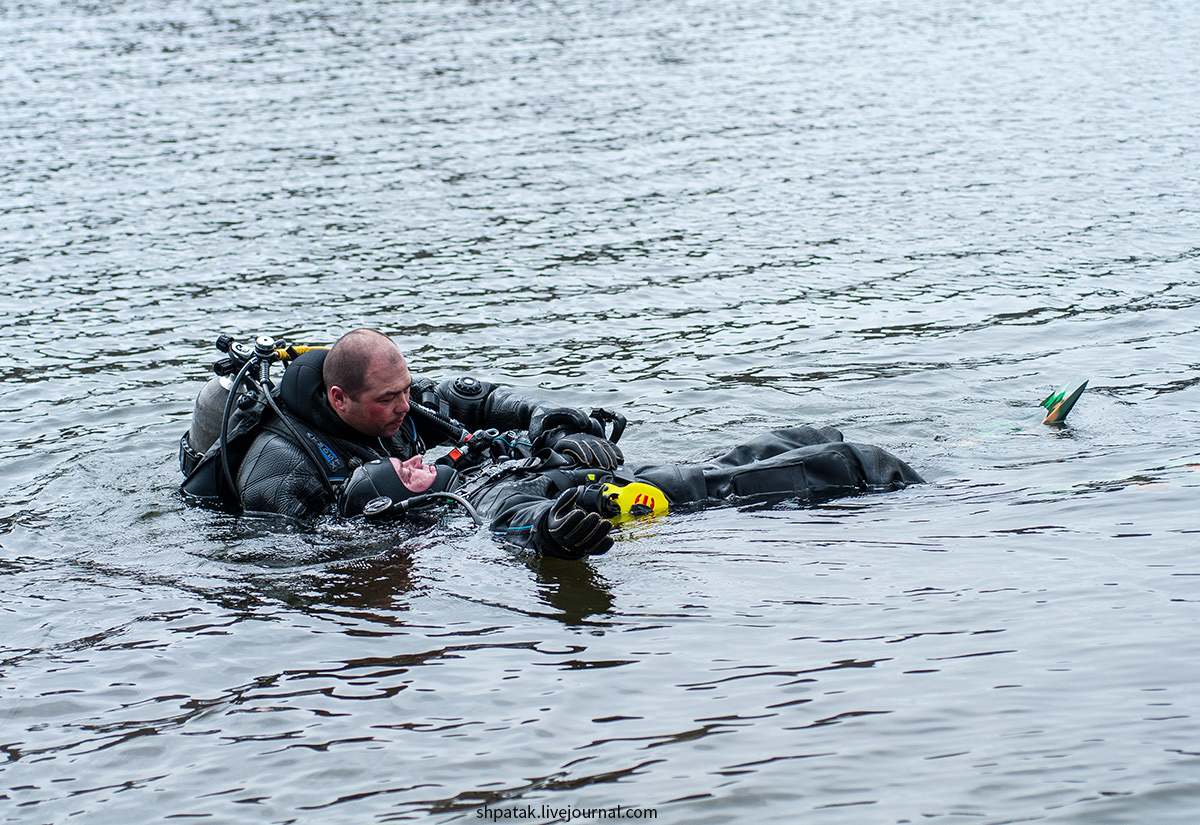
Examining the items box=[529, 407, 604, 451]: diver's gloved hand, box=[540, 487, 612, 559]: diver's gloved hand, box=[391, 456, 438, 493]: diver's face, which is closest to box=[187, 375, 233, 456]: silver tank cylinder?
box=[391, 456, 438, 493]: diver's face

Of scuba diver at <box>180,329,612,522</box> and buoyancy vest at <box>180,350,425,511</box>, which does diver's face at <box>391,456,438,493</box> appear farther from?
buoyancy vest at <box>180,350,425,511</box>

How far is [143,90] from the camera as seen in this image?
64.2ft

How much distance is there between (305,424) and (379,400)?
468 mm

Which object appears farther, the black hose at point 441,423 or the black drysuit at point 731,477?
the black hose at point 441,423

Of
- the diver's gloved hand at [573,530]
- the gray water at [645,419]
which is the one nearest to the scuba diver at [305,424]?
the gray water at [645,419]

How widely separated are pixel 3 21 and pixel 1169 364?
83.2 feet

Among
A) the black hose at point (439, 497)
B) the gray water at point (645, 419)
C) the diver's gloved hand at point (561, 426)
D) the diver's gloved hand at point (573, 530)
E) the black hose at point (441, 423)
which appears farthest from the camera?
the black hose at point (441, 423)

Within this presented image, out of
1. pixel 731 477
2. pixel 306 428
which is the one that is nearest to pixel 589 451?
pixel 731 477

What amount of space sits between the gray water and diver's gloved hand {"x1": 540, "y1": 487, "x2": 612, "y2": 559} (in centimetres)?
29

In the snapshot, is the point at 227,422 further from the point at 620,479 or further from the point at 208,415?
the point at 620,479

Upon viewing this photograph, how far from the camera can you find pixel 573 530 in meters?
4.80

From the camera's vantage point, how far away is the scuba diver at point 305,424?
5.88 metres

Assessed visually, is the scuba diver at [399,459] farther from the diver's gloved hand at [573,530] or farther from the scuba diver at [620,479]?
the diver's gloved hand at [573,530]

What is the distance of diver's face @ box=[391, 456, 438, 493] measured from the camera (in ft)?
18.6
